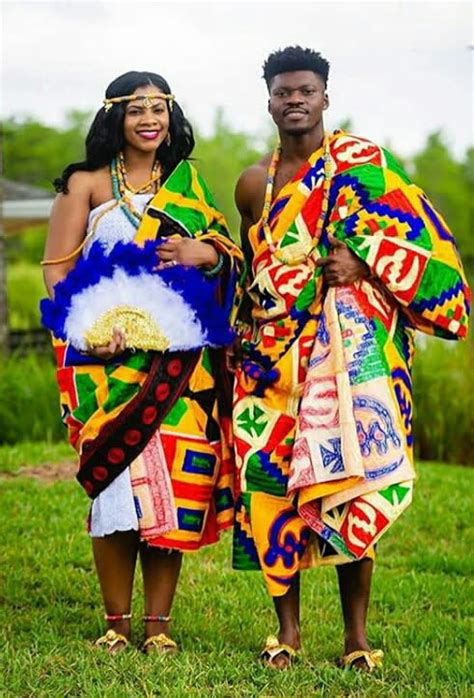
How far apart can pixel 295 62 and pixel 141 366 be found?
1.27m

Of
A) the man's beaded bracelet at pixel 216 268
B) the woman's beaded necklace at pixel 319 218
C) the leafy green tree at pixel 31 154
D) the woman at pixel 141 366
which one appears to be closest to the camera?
the woman's beaded necklace at pixel 319 218

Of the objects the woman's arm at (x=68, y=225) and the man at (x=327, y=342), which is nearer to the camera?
the man at (x=327, y=342)

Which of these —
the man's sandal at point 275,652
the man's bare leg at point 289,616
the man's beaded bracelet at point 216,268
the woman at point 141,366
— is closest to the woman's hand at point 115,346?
the woman at point 141,366

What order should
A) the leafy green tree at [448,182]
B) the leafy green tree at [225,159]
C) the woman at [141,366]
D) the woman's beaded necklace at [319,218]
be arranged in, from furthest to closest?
the leafy green tree at [448,182]
the leafy green tree at [225,159]
the woman at [141,366]
the woman's beaded necklace at [319,218]

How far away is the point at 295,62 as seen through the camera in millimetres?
5227

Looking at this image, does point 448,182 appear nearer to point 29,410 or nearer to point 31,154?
point 31,154

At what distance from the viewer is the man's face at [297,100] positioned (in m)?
5.21

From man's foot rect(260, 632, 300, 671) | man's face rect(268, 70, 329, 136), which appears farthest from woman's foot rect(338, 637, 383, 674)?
man's face rect(268, 70, 329, 136)

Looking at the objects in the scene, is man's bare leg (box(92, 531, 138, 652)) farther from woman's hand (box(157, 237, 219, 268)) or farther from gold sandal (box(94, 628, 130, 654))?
woman's hand (box(157, 237, 219, 268))

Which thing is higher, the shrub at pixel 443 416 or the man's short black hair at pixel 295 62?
the man's short black hair at pixel 295 62

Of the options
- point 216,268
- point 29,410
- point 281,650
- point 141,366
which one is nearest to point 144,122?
point 216,268

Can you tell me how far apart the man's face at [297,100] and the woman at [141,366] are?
50 centimetres

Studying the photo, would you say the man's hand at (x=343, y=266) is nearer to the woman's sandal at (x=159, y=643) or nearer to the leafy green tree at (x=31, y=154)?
the woman's sandal at (x=159, y=643)

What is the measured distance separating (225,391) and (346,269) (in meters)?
0.76
